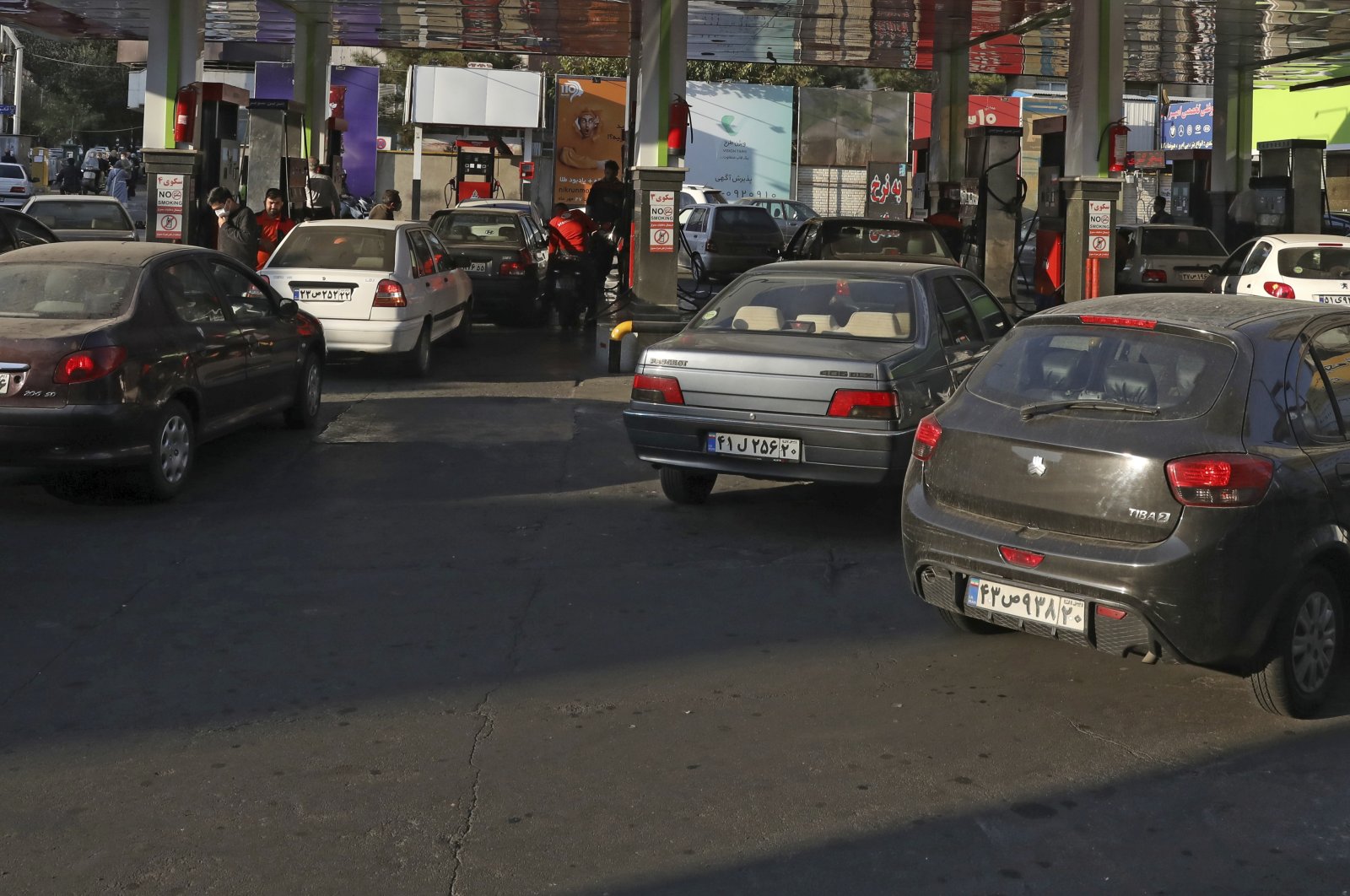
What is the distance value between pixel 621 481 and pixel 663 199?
871 centimetres

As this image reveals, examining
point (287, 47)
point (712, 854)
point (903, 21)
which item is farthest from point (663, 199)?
point (287, 47)

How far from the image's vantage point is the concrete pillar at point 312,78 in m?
26.3

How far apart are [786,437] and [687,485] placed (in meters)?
1.08

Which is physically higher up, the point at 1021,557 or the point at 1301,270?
the point at 1301,270

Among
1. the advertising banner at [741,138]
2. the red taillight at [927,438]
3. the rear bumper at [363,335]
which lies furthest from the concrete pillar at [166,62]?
the advertising banner at [741,138]

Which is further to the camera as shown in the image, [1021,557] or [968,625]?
[968,625]

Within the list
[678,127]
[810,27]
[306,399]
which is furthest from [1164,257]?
[306,399]

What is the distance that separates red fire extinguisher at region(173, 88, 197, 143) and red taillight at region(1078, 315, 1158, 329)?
546 inches

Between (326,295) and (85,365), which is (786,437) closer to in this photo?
(85,365)

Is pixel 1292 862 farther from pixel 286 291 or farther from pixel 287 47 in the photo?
pixel 287 47

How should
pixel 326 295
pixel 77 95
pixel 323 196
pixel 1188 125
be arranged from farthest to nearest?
pixel 77 95, pixel 1188 125, pixel 323 196, pixel 326 295

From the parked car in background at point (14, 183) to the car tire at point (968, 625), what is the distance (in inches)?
1799

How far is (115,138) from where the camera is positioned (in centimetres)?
8088

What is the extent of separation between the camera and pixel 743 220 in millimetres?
29594
